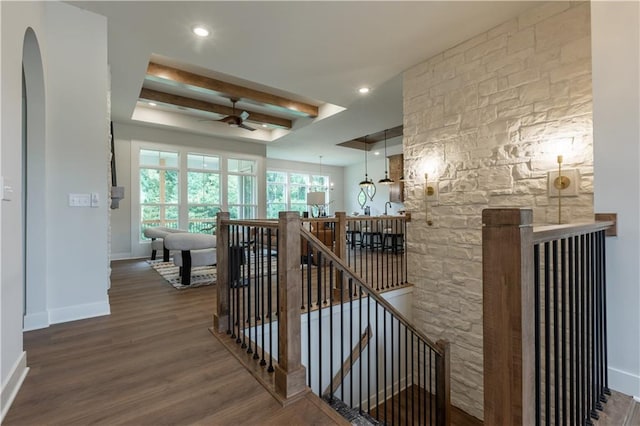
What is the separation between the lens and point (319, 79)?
4.24 meters

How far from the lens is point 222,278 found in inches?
104

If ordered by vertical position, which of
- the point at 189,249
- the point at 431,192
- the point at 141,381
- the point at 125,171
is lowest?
the point at 141,381

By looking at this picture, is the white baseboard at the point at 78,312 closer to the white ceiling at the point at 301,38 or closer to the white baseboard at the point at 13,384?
the white baseboard at the point at 13,384

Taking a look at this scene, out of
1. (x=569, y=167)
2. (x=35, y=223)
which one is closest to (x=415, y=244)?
(x=569, y=167)

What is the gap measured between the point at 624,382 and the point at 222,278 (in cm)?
283

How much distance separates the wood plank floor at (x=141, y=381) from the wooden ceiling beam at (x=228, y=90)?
3361 millimetres

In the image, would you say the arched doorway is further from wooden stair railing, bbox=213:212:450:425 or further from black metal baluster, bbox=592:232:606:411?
black metal baluster, bbox=592:232:606:411

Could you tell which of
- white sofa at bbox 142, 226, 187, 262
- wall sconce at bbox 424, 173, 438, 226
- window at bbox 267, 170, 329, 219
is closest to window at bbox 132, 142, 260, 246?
white sofa at bbox 142, 226, 187, 262

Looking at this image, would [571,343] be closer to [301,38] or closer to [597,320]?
[597,320]

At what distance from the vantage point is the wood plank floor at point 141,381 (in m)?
1.54

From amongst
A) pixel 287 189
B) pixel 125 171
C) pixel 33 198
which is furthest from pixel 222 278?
pixel 287 189

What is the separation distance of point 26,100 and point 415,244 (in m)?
4.23

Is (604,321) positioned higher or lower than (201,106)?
lower

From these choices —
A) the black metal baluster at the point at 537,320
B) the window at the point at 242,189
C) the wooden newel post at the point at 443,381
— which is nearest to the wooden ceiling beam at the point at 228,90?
the window at the point at 242,189
